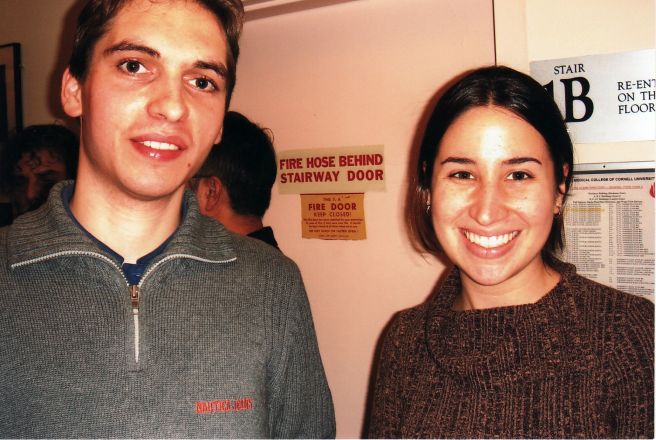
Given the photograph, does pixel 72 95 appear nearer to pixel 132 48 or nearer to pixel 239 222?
pixel 132 48

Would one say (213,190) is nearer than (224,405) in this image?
→ No

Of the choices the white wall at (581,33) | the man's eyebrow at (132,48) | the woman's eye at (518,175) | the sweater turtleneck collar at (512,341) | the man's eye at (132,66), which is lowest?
the sweater turtleneck collar at (512,341)

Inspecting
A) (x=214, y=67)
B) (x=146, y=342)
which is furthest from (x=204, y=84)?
(x=146, y=342)

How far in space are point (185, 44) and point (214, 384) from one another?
702mm

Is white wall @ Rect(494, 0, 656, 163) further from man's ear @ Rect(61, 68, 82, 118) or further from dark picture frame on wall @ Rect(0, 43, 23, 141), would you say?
dark picture frame on wall @ Rect(0, 43, 23, 141)

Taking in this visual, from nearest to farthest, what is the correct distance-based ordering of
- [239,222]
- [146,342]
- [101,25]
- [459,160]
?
[146,342] → [101,25] → [459,160] → [239,222]

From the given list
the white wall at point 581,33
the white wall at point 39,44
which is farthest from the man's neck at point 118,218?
the white wall at point 39,44

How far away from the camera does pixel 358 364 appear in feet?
7.23

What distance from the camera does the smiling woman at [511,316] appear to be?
1131mm

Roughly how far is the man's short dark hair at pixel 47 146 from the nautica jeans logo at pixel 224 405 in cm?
158

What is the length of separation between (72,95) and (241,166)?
0.90 metres

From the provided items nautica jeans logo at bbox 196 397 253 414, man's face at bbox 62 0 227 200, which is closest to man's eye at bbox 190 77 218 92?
man's face at bbox 62 0 227 200

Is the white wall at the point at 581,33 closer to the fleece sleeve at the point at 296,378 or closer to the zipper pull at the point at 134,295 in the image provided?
the fleece sleeve at the point at 296,378

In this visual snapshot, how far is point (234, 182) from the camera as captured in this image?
2.06 meters
